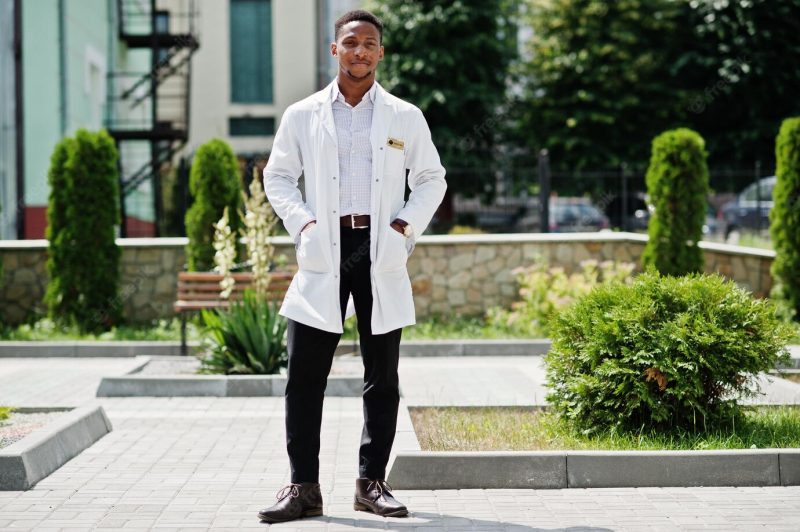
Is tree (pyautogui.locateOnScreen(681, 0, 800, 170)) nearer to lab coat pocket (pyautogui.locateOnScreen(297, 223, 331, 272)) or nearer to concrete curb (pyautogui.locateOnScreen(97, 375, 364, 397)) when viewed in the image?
concrete curb (pyautogui.locateOnScreen(97, 375, 364, 397))

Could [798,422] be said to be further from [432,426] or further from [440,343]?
[440,343]

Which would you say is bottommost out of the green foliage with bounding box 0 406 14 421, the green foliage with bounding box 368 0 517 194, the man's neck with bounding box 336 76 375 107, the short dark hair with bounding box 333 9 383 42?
the green foliage with bounding box 0 406 14 421

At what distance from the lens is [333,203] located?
196 inches

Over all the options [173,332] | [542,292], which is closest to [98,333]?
[173,332]

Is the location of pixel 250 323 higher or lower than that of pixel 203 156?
lower

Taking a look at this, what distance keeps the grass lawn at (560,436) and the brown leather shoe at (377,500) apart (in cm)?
111

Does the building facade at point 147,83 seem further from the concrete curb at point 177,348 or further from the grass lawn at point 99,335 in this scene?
the concrete curb at point 177,348

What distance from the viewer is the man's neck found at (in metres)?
5.10

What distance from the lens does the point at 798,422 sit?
6645mm

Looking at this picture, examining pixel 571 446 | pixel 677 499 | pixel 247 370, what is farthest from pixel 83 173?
pixel 677 499

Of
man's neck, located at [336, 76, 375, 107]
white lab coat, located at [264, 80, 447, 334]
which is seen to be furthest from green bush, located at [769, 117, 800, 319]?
man's neck, located at [336, 76, 375, 107]

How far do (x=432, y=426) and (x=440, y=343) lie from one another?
5402 millimetres

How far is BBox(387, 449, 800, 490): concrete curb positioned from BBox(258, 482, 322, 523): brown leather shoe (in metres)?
0.73

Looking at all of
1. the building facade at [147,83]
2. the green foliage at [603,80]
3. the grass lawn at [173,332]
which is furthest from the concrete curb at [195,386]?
the green foliage at [603,80]
